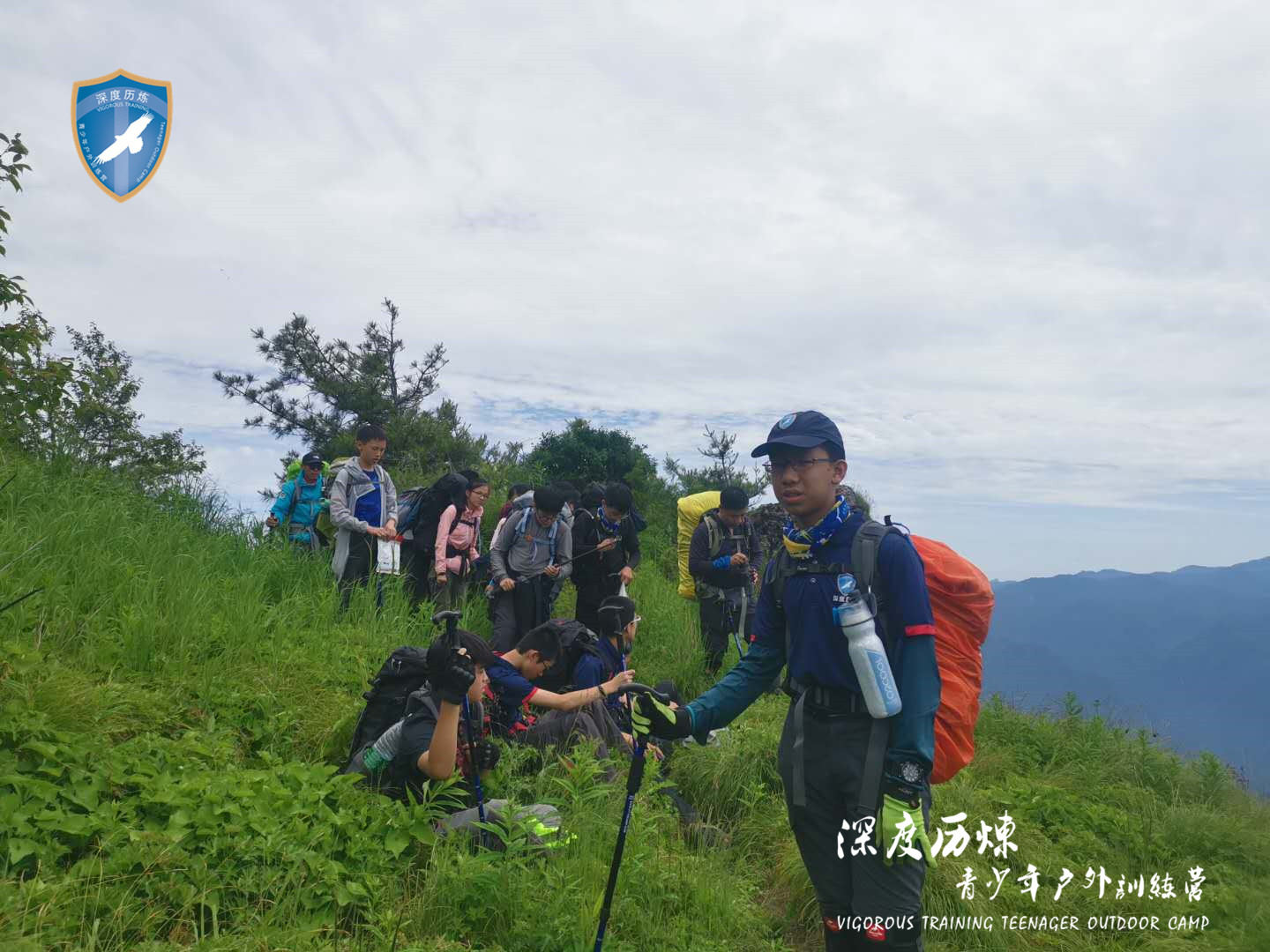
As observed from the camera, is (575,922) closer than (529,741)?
Yes

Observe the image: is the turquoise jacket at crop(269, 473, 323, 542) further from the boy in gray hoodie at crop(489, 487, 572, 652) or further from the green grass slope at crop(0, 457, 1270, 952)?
the boy in gray hoodie at crop(489, 487, 572, 652)

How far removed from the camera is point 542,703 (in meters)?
4.86

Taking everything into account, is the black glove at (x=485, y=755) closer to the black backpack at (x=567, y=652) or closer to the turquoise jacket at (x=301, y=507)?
the black backpack at (x=567, y=652)

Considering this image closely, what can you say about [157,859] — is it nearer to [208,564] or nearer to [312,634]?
[312,634]

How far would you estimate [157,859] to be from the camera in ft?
9.09

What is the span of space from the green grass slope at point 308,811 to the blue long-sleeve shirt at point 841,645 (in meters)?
1.17

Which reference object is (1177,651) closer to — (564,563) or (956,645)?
(564,563)

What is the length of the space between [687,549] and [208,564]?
4.45 meters

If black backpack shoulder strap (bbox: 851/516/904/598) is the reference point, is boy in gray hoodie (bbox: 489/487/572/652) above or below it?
below

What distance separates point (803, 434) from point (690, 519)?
522cm

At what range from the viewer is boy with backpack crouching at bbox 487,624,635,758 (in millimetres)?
4711

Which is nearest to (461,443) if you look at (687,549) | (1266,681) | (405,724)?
(687,549)

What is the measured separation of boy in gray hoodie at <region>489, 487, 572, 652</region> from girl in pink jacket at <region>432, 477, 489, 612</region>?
0.68m

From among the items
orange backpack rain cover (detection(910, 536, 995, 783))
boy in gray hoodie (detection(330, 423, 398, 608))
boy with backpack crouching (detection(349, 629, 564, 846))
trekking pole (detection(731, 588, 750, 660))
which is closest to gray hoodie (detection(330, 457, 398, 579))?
boy in gray hoodie (detection(330, 423, 398, 608))
